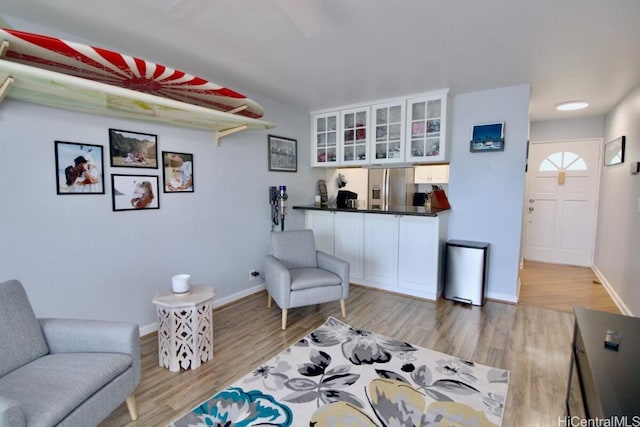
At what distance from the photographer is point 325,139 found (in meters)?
4.33

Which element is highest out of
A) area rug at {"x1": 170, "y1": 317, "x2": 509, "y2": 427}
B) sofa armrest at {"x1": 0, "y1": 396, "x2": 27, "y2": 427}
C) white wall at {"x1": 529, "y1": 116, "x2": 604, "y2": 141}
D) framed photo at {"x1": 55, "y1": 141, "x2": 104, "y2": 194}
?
white wall at {"x1": 529, "y1": 116, "x2": 604, "y2": 141}

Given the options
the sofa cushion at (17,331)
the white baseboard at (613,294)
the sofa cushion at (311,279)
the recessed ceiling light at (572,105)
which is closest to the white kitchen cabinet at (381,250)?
the sofa cushion at (311,279)

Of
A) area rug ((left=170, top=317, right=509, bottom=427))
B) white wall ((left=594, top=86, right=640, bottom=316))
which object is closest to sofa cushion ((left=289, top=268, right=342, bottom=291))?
area rug ((left=170, top=317, right=509, bottom=427))

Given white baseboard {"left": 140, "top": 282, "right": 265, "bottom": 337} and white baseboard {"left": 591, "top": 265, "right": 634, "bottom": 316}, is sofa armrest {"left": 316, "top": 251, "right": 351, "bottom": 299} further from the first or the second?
white baseboard {"left": 591, "top": 265, "right": 634, "bottom": 316}

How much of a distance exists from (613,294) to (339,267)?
11.0 ft

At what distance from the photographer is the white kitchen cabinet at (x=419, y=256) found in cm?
344

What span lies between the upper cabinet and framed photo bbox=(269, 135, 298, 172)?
1.21 feet

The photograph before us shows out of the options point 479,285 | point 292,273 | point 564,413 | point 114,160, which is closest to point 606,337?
point 564,413

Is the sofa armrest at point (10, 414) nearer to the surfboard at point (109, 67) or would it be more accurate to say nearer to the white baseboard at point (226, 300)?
the surfboard at point (109, 67)

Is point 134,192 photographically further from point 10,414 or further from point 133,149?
point 10,414

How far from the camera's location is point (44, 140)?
2084mm

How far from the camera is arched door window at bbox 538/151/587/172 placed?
4.96 metres

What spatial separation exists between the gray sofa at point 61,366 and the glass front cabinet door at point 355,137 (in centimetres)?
313

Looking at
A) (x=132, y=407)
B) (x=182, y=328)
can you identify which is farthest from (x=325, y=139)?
(x=132, y=407)
